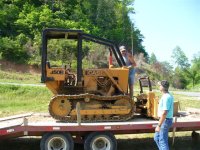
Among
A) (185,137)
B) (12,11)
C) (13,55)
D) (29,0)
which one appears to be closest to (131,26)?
(29,0)

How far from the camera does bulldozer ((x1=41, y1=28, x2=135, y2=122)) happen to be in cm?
1108

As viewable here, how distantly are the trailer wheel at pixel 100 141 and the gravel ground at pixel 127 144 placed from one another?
3.72ft

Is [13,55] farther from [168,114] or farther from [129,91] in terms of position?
[168,114]

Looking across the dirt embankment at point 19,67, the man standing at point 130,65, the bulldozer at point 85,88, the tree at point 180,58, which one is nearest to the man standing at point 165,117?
the bulldozer at point 85,88

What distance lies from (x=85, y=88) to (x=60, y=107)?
977 millimetres

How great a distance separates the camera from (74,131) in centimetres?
1029

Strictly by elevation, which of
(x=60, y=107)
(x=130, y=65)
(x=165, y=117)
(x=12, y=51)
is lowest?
(x=165, y=117)

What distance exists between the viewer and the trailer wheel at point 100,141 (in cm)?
1030

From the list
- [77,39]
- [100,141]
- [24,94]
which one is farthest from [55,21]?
[100,141]

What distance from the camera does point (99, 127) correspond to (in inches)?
404

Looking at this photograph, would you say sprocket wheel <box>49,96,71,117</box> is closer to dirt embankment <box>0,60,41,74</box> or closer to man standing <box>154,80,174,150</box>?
man standing <box>154,80,174,150</box>

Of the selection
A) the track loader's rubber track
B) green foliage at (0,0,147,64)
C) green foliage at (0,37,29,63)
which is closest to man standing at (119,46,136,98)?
the track loader's rubber track

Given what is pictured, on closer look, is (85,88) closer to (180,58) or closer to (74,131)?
(74,131)

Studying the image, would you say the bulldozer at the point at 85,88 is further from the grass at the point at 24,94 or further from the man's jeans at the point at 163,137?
the grass at the point at 24,94
